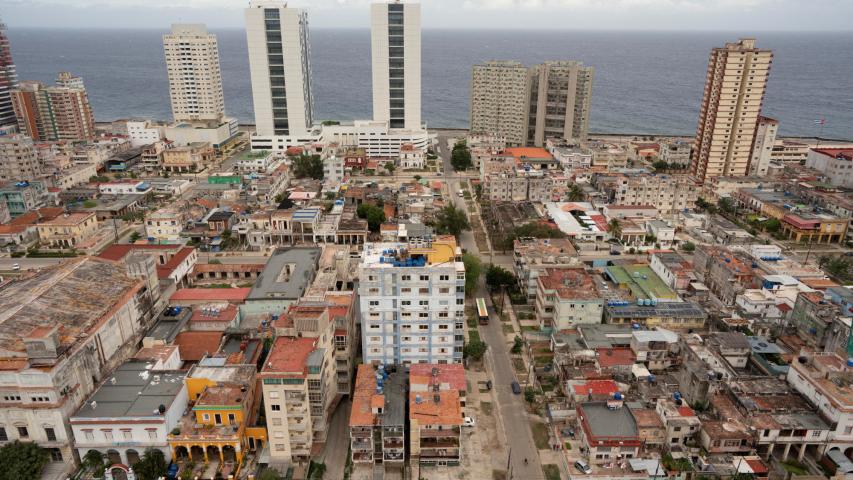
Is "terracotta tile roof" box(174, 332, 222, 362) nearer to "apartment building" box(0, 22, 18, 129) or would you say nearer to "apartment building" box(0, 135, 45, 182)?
"apartment building" box(0, 135, 45, 182)

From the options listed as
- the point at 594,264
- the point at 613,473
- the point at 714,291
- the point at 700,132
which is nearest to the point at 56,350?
the point at 613,473

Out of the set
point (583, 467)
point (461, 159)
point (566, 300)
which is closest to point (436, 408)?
point (583, 467)

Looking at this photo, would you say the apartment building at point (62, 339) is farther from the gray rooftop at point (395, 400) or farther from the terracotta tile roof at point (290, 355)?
the gray rooftop at point (395, 400)

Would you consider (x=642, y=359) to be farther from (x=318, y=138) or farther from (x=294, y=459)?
(x=318, y=138)

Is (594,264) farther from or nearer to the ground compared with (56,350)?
nearer to the ground

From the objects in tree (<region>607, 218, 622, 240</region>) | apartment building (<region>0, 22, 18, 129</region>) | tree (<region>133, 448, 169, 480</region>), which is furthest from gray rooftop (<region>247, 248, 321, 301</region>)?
apartment building (<region>0, 22, 18, 129</region>)
